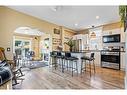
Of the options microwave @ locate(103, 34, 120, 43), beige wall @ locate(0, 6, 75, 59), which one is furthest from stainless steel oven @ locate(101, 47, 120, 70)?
beige wall @ locate(0, 6, 75, 59)

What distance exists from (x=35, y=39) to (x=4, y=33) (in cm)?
758

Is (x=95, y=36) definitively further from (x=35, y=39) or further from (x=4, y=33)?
(x=35, y=39)

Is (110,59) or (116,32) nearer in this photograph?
(116,32)

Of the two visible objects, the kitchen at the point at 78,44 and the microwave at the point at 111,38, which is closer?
the kitchen at the point at 78,44

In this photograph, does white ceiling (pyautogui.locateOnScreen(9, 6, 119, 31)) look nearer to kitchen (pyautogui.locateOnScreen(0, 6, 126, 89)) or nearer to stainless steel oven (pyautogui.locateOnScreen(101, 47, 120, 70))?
kitchen (pyautogui.locateOnScreen(0, 6, 126, 89))

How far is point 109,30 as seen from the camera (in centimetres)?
727

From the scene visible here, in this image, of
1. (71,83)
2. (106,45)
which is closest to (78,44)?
(106,45)

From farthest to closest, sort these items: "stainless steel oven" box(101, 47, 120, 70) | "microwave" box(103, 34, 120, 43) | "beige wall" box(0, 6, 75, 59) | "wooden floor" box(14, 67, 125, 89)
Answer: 1. "microwave" box(103, 34, 120, 43)
2. "stainless steel oven" box(101, 47, 120, 70)
3. "beige wall" box(0, 6, 75, 59)
4. "wooden floor" box(14, 67, 125, 89)

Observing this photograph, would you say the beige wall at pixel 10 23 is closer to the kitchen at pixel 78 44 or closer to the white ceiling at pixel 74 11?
the kitchen at pixel 78 44

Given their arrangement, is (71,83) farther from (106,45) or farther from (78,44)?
(78,44)

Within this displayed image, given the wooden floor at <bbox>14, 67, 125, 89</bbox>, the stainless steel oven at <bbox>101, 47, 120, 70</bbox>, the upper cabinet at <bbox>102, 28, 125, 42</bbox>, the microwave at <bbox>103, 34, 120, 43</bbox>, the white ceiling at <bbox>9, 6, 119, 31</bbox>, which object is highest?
the white ceiling at <bbox>9, 6, 119, 31</bbox>

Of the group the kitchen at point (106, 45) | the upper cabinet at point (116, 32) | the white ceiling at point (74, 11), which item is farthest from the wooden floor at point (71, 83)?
the white ceiling at point (74, 11)

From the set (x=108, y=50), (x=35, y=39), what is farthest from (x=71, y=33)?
(x=35, y=39)

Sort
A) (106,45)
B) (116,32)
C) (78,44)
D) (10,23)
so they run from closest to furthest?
(10,23) → (116,32) → (106,45) → (78,44)
